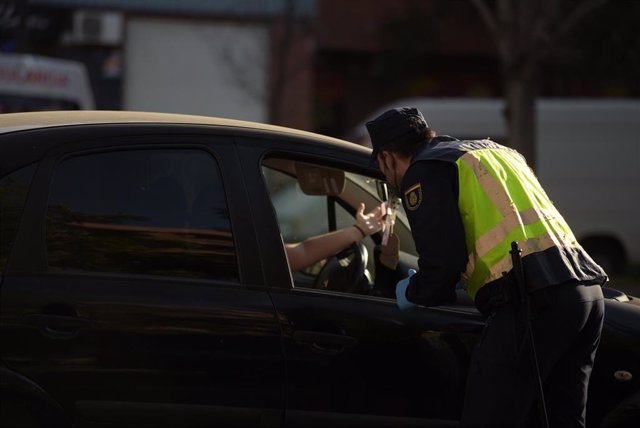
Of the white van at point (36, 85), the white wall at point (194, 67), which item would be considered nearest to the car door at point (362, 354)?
the white van at point (36, 85)

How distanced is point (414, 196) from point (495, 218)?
0.27 m

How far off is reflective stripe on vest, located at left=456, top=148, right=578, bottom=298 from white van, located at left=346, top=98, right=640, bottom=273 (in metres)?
10.1

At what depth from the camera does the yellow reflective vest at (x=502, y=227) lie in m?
3.17

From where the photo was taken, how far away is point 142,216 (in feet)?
11.2

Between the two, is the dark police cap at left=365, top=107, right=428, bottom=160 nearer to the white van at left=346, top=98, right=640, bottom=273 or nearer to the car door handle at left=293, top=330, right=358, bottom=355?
the car door handle at left=293, top=330, right=358, bottom=355

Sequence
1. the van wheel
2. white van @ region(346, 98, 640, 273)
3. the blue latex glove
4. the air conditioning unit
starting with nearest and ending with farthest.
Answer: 1. the blue latex glove
2. white van @ region(346, 98, 640, 273)
3. the van wheel
4. the air conditioning unit

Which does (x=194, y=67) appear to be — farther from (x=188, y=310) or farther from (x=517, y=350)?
(x=517, y=350)

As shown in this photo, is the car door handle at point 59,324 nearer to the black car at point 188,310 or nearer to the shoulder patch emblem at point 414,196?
the black car at point 188,310

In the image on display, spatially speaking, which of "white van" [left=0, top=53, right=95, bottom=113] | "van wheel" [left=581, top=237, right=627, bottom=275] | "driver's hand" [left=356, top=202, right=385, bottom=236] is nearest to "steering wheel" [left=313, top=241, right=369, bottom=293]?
"driver's hand" [left=356, top=202, right=385, bottom=236]

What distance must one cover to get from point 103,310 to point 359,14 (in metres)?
20.1

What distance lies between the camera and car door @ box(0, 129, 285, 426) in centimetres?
316

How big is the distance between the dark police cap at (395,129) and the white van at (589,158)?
1006 centimetres

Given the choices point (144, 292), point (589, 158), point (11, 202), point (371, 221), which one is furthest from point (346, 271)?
point (589, 158)

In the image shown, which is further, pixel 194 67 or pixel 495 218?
pixel 194 67
